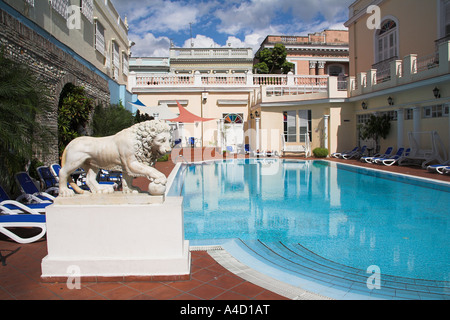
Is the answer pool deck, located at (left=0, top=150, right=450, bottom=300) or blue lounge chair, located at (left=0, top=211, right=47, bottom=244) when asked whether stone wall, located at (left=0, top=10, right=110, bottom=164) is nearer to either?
blue lounge chair, located at (left=0, top=211, right=47, bottom=244)

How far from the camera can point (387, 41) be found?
63.7ft

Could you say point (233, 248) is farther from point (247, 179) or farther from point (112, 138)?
point (247, 179)

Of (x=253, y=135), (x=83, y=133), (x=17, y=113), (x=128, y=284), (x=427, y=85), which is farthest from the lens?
(x=253, y=135)

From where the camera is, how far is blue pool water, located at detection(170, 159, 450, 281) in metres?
5.14

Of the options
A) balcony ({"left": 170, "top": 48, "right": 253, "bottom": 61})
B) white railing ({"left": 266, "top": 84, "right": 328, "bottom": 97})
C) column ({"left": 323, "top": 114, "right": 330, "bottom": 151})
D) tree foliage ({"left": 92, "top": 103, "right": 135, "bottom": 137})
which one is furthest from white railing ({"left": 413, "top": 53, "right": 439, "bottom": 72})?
balcony ({"left": 170, "top": 48, "right": 253, "bottom": 61})

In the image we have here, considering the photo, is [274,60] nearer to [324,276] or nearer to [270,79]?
[270,79]

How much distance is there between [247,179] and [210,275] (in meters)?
9.35

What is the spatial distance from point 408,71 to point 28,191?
1450cm

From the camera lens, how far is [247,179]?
13.0 meters

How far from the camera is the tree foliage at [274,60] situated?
112 feet

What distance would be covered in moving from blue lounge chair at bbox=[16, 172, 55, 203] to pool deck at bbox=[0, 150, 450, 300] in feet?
6.34

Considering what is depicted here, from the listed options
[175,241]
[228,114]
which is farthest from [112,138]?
[228,114]

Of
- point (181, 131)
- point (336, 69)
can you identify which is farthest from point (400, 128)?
point (336, 69)

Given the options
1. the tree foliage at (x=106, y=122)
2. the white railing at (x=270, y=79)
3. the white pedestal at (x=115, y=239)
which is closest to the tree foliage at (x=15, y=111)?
the white pedestal at (x=115, y=239)
